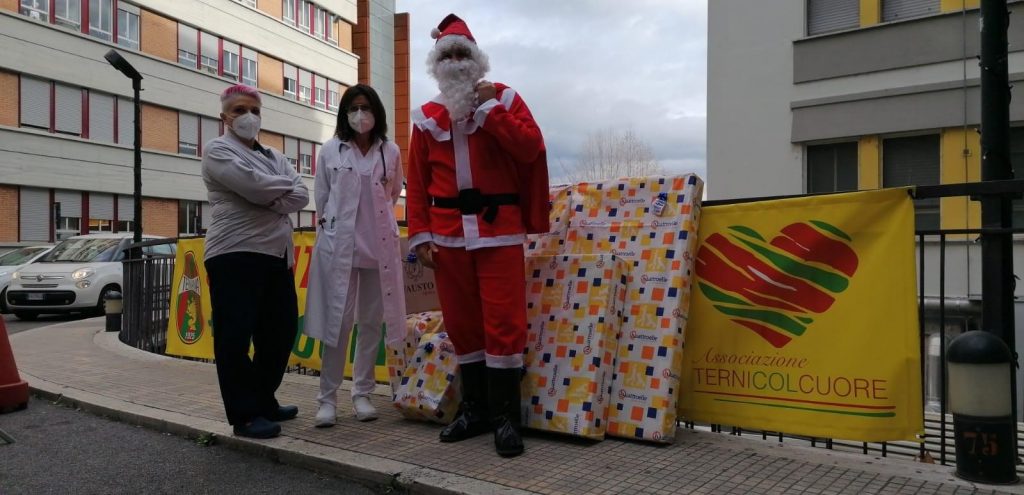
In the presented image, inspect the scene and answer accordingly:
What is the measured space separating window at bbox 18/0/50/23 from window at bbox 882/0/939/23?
93.7ft

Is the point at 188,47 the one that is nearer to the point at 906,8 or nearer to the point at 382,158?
the point at 906,8

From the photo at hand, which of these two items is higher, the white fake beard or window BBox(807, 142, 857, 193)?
window BBox(807, 142, 857, 193)

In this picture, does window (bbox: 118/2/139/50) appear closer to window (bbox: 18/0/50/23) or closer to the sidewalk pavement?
window (bbox: 18/0/50/23)

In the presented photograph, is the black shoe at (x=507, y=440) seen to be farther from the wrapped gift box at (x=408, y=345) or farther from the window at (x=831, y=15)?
the window at (x=831, y=15)

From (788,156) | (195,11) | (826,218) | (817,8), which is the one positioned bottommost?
(826,218)

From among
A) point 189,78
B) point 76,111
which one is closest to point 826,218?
point 76,111

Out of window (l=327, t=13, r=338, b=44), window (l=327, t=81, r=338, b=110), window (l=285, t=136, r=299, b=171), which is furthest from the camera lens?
window (l=327, t=81, r=338, b=110)

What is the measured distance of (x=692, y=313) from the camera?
4375 millimetres

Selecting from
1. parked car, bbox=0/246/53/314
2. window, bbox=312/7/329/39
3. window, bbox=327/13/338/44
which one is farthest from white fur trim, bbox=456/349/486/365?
window, bbox=327/13/338/44

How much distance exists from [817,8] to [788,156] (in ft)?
9.79

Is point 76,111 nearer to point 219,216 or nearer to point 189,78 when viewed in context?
point 189,78

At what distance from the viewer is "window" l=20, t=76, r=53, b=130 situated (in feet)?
88.5

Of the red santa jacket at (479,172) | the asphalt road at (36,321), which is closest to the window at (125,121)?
the asphalt road at (36,321)

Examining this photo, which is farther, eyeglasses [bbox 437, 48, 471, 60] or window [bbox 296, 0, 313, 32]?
window [bbox 296, 0, 313, 32]
